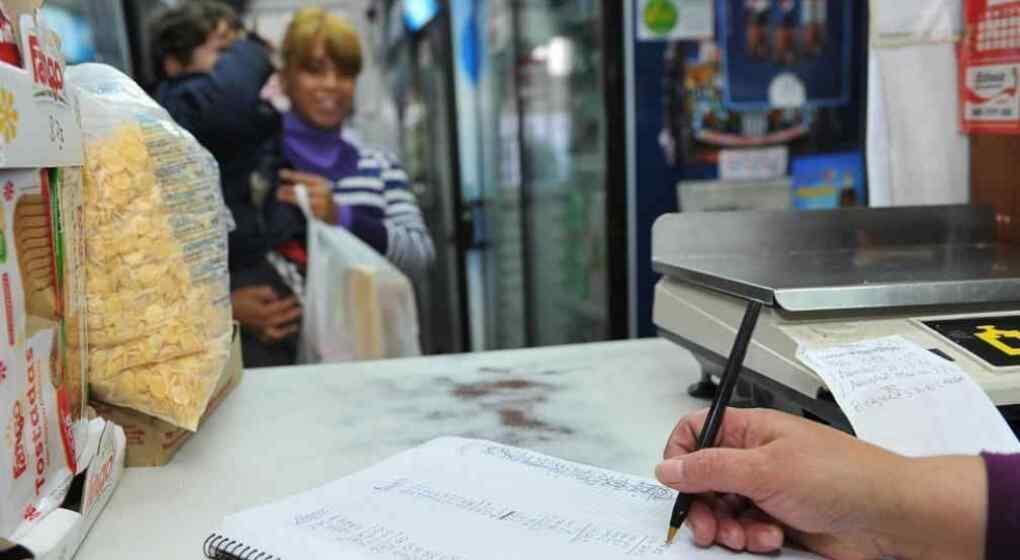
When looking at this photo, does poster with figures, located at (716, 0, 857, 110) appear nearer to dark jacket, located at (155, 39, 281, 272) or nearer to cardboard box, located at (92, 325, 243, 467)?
dark jacket, located at (155, 39, 281, 272)

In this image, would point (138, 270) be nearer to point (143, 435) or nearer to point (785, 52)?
point (143, 435)

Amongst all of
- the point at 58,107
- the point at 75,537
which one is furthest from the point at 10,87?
the point at 75,537

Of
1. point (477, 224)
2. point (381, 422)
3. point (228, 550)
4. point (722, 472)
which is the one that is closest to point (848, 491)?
point (722, 472)

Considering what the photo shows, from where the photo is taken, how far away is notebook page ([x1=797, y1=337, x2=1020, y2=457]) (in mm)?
606

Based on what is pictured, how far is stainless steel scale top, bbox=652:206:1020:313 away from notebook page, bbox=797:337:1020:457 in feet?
0.37

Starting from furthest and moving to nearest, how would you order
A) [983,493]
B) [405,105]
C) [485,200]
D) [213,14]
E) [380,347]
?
[485,200] → [405,105] → [380,347] → [213,14] → [983,493]

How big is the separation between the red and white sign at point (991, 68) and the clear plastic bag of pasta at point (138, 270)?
3.61 ft

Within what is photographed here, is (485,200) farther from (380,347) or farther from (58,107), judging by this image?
(58,107)

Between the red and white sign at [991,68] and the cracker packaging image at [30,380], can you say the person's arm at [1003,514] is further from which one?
the red and white sign at [991,68]

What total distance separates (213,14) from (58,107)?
1822 mm

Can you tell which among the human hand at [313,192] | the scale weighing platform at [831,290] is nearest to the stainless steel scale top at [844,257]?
the scale weighing platform at [831,290]

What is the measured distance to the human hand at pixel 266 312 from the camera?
2312 mm

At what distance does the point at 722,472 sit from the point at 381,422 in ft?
1.56

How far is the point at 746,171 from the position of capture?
2.51 m
